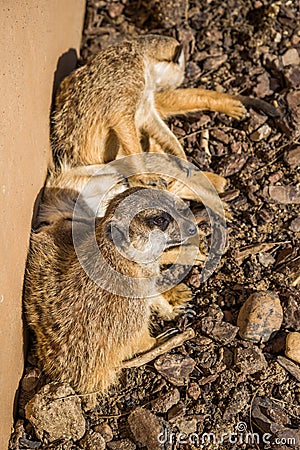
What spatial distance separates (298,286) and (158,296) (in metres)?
0.69

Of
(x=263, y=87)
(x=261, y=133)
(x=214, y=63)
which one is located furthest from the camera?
(x=214, y=63)

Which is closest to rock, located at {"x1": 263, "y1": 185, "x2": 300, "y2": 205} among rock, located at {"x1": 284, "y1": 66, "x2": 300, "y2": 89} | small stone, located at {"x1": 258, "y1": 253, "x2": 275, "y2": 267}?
small stone, located at {"x1": 258, "y1": 253, "x2": 275, "y2": 267}

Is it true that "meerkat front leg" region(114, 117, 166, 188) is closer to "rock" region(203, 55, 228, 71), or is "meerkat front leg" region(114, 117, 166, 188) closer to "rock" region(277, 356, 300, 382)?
"rock" region(203, 55, 228, 71)

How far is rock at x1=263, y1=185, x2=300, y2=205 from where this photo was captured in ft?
11.4

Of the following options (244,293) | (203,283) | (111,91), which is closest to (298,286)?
(244,293)

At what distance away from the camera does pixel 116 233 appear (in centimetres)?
288

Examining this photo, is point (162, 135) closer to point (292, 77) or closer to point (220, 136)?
point (220, 136)

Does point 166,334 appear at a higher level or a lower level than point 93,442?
higher

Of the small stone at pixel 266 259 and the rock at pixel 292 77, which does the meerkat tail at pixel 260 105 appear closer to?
the rock at pixel 292 77

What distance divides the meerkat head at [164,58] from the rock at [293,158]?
3.08ft

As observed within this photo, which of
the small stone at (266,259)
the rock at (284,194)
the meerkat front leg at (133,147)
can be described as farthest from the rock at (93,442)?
the rock at (284,194)

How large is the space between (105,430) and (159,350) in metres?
0.43

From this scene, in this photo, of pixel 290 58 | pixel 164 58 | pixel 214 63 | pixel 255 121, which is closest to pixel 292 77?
pixel 290 58

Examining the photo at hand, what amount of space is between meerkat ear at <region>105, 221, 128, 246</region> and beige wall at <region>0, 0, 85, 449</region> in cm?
40
